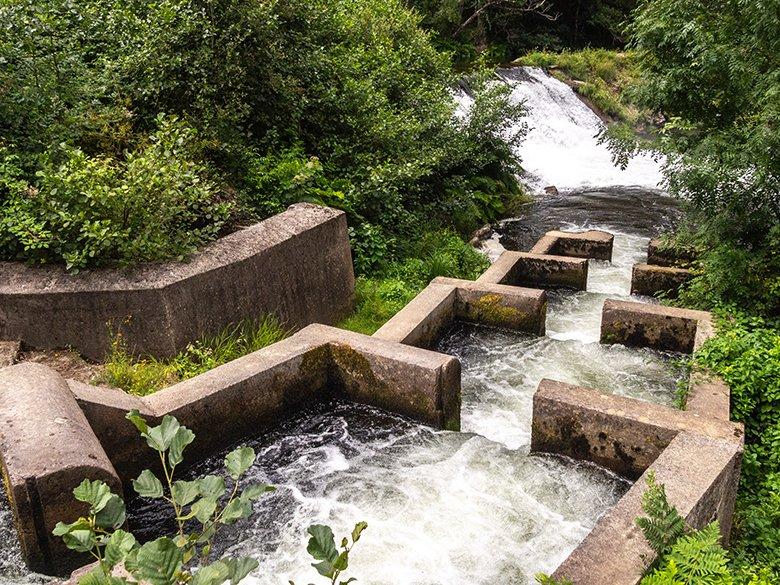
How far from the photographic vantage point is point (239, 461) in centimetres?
191

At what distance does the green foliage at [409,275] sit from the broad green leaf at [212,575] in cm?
482

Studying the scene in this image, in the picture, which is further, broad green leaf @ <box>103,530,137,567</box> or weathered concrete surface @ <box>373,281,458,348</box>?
weathered concrete surface @ <box>373,281,458,348</box>

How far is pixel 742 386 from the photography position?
4625mm

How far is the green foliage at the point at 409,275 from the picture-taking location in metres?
6.71

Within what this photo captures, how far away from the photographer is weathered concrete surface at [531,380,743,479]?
3.79 m

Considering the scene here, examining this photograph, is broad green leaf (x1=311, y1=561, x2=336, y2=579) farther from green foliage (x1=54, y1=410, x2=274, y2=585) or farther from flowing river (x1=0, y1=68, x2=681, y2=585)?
flowing river (x1=0, y1=68, x2=681, y2=585)

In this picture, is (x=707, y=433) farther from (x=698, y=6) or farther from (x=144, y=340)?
(x=698, y=6)

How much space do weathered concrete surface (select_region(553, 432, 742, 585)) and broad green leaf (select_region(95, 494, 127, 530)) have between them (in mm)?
1750

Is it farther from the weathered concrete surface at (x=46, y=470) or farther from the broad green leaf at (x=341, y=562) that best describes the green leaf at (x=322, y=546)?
the weathered concrete surface at (x=46, y=470)

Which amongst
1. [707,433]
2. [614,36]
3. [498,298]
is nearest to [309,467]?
[707,433]

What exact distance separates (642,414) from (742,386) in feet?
4.16

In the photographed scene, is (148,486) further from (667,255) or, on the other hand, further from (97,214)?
(667,255)

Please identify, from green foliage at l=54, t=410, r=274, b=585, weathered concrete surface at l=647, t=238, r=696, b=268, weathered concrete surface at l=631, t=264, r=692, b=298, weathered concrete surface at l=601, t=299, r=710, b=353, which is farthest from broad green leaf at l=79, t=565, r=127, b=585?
weathered concrete surface at l=647, t=238, r=696, b=268

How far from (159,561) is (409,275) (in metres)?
6.45
